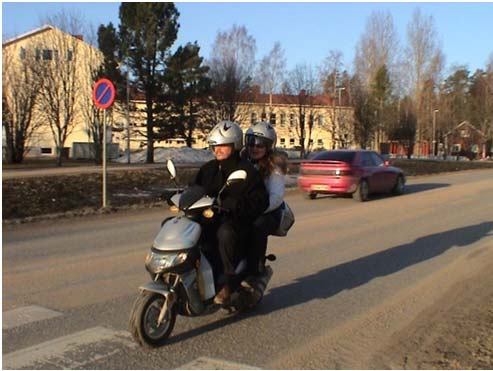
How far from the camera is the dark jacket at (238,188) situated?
495cm

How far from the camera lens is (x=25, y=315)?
5.46 metres

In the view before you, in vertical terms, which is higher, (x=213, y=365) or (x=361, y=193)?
(x=361, y=193)

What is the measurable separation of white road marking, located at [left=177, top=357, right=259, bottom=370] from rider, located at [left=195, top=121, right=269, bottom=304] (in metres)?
0.73

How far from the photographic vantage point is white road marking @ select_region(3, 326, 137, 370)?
4.26 metres

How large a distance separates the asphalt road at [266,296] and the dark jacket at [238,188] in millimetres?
1047

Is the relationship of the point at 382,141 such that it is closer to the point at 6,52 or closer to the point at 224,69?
the point at 224,69

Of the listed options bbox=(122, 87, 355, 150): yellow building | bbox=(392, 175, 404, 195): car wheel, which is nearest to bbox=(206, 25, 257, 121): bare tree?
bbox=(122, 87, 355, 150): yellow building

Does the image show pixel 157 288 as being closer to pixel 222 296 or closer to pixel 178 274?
pixel 178 274

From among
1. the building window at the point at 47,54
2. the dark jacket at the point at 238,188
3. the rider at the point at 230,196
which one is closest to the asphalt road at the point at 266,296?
the rider at the point at 230,196

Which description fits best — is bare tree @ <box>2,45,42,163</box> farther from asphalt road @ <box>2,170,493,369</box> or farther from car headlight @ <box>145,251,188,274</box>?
car headlight @ <box>145,251,188,274</box>

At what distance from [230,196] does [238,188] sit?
11 cm

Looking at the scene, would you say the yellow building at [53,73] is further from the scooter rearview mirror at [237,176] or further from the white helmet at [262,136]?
the scooter rearview mirror at [237,176]

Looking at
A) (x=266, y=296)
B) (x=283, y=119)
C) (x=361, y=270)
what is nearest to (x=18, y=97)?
(x=283, y=119)

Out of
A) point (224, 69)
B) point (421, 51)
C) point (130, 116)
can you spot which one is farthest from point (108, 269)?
point (421, 51)
